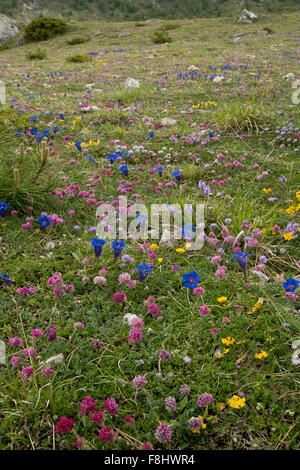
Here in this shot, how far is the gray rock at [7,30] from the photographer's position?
4105 centimetres

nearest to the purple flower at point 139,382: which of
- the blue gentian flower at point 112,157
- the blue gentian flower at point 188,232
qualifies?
the blue gentian flower at point 188,232

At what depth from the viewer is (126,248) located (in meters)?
4.31

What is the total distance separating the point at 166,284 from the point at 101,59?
2237 centimetres

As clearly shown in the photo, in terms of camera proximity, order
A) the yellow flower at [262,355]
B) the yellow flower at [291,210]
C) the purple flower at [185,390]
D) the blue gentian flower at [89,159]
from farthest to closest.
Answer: the blue gentian flower at [89,159] → the yellow flower at [291,210] → the yellow flower at [262,355] → the purple flower at [185,390]

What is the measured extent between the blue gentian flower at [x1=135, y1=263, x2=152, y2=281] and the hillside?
7132cm

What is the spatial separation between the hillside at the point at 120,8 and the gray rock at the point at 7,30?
31318mm

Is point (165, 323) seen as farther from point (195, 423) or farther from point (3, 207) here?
point (3, 207)

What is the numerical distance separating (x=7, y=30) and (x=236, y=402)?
168 feet

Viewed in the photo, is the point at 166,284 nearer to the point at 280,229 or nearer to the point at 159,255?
the point at 159,255

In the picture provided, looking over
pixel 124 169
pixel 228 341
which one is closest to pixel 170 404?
pixel 228 341

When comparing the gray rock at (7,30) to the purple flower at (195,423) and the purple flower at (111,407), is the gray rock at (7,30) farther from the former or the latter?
the purple flower at (195,423)

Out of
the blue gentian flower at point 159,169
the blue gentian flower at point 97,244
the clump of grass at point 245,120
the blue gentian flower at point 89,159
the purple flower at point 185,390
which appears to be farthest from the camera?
the clump of grass at point 245,120

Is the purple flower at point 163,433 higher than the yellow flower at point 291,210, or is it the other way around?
the yellow flower at point 291,210

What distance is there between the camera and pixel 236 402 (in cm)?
256
